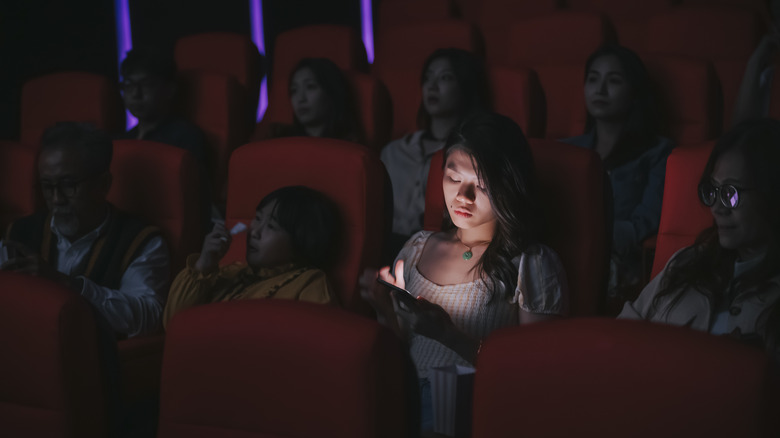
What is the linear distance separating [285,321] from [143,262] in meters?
0.91

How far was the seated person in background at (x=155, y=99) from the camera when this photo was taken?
9.20ft

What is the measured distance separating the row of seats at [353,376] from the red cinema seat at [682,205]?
29.2 inches


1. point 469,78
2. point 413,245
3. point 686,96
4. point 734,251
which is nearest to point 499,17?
point 469,78

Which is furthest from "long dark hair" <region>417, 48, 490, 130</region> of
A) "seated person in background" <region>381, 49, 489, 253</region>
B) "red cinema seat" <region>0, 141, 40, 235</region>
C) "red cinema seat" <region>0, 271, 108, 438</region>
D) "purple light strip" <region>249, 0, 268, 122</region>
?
"purple light strip" <region>249, 0, 268, 122</region>

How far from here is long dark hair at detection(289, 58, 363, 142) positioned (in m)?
2.69

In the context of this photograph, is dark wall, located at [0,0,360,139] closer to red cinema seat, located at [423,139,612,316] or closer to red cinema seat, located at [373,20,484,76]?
red cinema seat, located at [373,20,484,76]

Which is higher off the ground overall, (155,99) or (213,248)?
(155,99)

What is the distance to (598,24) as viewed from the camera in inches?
116

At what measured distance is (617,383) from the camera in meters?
0.79

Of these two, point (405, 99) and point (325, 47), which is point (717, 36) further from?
point (325, 47)

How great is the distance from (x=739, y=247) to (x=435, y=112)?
134 centimetres

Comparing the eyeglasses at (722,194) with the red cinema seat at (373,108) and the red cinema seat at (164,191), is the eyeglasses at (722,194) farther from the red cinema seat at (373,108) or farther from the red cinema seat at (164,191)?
the red cinema seat at (373,108)

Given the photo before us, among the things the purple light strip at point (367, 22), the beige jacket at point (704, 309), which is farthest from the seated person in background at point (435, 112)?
the purple light strip at point (367, 22)

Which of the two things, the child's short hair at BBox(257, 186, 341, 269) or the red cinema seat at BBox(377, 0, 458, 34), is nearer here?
the child's short hair at BBox(257, 186, 341, 269)
